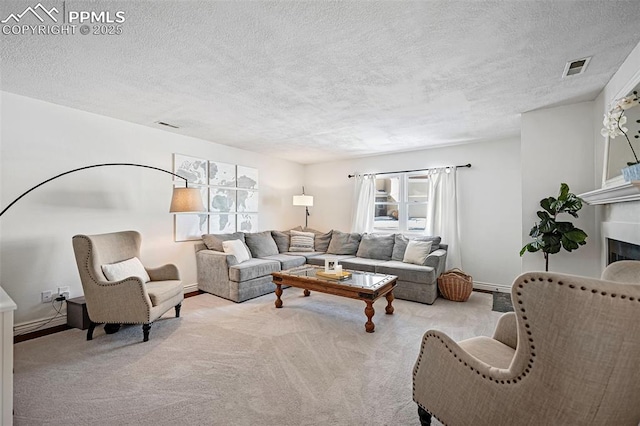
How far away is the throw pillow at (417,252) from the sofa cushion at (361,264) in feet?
1.45

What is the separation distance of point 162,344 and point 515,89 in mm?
4018

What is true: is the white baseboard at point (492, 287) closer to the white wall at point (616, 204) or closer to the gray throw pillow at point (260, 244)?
the white wall at point (616, 204)

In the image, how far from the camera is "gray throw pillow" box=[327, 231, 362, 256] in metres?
5.43

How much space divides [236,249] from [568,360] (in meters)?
4.00

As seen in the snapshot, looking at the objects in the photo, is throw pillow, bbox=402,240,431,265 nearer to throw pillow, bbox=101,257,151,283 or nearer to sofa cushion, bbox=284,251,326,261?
sofa cushion, bbox=284,251,326,261

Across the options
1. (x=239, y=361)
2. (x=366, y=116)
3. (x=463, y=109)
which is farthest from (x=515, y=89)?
(x=239, y=361)

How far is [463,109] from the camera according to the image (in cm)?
328

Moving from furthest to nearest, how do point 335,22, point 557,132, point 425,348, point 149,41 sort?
1. point 557,132
2. point 149,41
3. point 335,22
4. point 425,348

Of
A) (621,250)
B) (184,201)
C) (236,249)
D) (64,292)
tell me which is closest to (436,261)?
(621,250)

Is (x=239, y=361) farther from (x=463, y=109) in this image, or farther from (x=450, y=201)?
(x=450, y=201)

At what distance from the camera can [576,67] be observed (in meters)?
2.34

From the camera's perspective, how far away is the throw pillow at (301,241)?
222 inches

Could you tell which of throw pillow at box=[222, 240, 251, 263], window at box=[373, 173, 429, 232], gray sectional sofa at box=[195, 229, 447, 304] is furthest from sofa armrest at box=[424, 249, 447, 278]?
throw pillow at box=[222, 240, 251, 263]

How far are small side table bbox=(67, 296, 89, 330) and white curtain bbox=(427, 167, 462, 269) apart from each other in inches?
188
